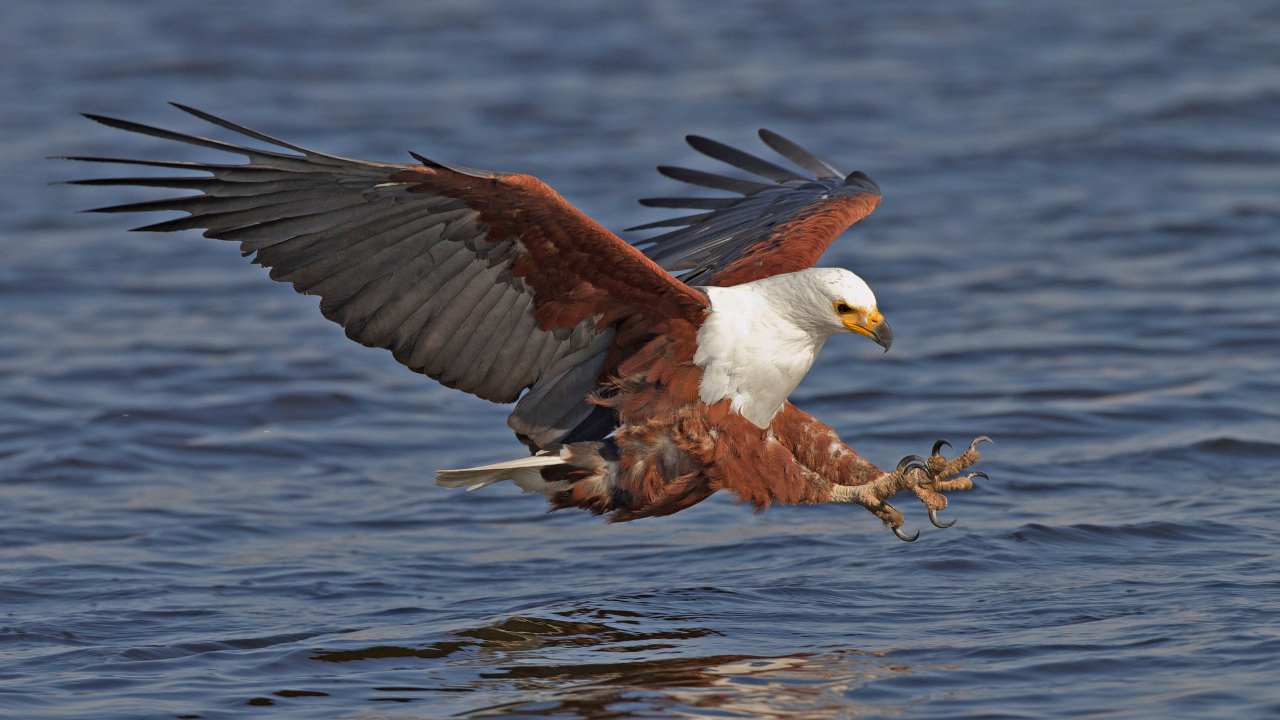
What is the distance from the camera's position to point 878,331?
6.16 m

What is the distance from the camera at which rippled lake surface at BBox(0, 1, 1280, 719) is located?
19.7 feet

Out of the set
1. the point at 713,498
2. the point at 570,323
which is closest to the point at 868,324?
the point at 570,323

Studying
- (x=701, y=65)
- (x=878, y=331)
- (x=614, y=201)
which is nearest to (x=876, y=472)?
(x=878, y=331)

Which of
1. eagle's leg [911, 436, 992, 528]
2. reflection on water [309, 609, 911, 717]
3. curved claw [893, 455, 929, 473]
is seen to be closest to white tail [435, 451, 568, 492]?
reflection on water [309, 609, 911, 717]

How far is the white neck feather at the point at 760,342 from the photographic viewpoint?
20.3ft

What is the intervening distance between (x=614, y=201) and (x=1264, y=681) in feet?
25.8

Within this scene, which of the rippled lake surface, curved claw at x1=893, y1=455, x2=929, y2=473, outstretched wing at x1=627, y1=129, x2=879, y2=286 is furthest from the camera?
outstretched wing at x1=627, y1=129, x2=879, y2=286

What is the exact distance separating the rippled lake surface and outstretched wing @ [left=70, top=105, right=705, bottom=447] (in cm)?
95

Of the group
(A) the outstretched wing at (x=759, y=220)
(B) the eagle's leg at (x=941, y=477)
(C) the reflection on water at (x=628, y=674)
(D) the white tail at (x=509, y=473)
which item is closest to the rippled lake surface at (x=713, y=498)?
(C) the reflection on water at (x=628, y=674)

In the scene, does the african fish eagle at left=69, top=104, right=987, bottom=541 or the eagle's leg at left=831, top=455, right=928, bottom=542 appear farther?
the eagle's leg at left=831, top=455, right=928, bottom=542

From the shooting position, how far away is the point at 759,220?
25.5 feet

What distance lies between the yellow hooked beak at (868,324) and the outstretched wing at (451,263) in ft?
1.65

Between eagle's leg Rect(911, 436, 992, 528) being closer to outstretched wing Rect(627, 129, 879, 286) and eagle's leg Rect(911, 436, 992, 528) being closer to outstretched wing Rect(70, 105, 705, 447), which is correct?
outstretched wing Rect(627, 129, 879, 286)

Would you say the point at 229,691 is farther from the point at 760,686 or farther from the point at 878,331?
the point at 878,331
